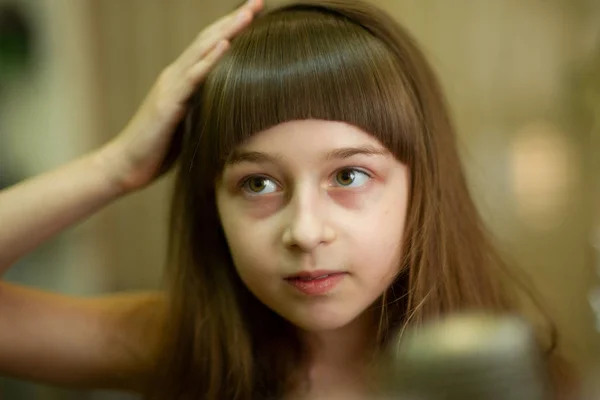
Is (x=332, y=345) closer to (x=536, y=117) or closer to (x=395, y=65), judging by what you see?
(x=395, y=65)

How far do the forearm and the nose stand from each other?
18cm

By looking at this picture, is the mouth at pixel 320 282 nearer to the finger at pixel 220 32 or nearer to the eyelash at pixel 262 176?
the eyelash at pixel 262 176

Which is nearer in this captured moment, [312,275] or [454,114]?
[312,275]

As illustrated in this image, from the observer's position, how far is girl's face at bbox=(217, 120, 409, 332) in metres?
0.43

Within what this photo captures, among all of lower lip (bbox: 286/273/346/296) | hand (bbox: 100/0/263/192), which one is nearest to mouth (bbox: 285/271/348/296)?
lower lip (bbox: 286/273/346/296)

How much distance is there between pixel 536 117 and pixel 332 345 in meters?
0.34

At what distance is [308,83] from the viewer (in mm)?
432

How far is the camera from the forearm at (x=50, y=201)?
515 mm

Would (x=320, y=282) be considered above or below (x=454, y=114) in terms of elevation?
below

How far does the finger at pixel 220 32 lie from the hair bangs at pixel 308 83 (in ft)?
0.08

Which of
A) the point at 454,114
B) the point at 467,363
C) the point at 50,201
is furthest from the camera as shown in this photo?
the point at 454,114

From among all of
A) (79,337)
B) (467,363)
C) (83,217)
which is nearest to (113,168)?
(83,217)

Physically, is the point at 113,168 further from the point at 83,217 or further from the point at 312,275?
the point at 312,275

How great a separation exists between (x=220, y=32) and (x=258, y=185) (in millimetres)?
131
